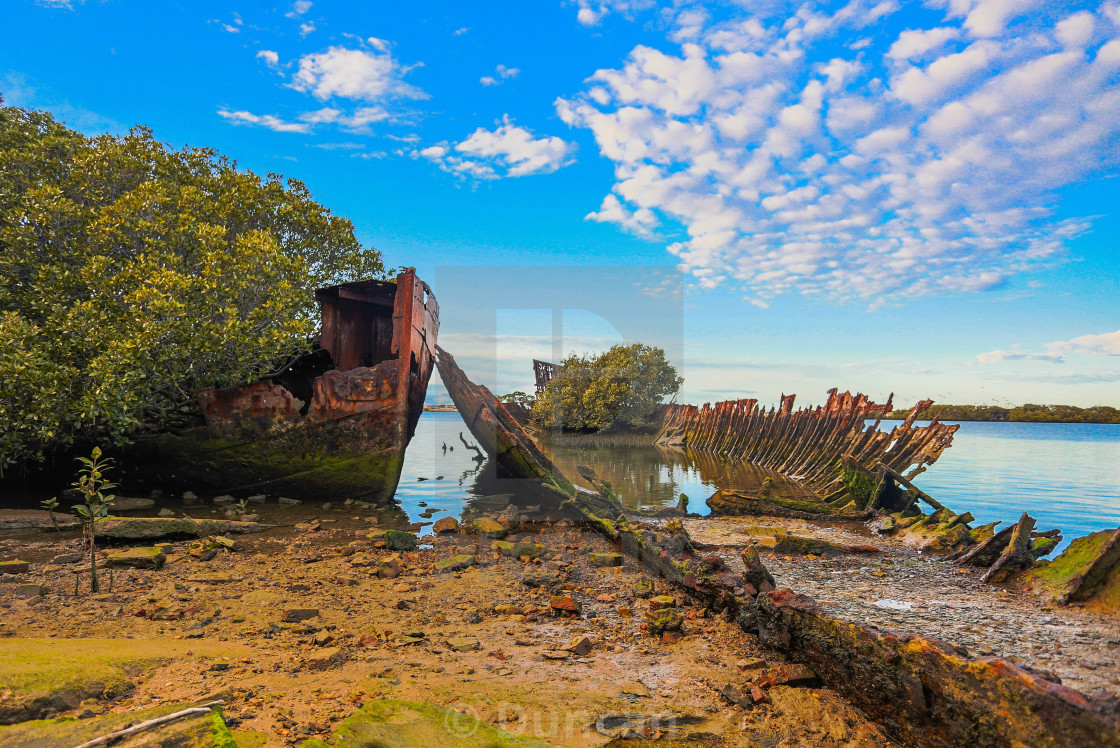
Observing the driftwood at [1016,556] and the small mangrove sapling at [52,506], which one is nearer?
the driftwood at [1016,556]

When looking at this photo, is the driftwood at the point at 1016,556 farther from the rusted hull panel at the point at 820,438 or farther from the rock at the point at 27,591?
the rock at the point at 27,591

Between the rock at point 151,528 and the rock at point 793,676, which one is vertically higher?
the rock at point 151,528

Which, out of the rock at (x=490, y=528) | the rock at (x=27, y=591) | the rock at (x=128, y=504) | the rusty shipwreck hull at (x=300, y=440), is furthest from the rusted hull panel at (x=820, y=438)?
the rock at (x=128, y=504)

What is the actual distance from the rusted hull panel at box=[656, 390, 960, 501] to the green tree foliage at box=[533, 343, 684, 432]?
753 cm

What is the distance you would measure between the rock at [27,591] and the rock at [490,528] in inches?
184

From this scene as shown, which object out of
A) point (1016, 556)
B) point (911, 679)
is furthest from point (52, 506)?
point (1016, 556)

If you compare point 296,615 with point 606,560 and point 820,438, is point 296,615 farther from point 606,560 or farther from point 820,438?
point 820,438

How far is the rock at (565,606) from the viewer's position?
16.1ft

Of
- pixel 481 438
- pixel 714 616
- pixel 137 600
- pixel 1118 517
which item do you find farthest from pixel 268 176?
pixel 1118 517

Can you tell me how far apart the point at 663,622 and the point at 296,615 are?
10.1ft

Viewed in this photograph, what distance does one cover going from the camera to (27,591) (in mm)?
4773

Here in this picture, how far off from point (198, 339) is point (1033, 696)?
11.5 metres

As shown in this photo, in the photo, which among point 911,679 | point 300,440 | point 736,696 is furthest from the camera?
point 300,440

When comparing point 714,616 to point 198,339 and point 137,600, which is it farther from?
point 198,339
